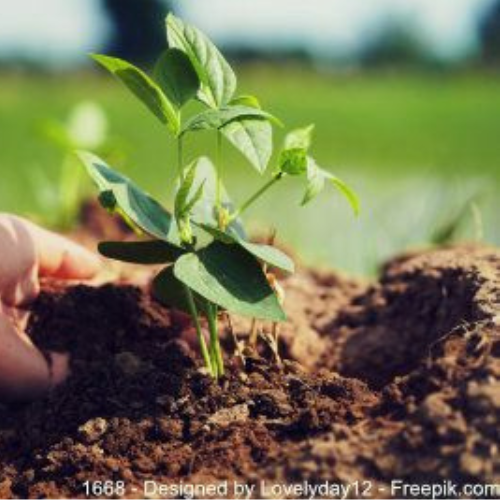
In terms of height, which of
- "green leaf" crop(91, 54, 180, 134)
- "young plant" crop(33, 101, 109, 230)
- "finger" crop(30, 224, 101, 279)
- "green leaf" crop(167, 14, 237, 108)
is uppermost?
"young plant" crop(33, 101, 109, 230)

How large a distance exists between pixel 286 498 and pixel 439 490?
0.17 m

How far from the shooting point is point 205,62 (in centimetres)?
125

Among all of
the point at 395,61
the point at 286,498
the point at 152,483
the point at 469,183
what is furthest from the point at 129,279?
the point at 395,61

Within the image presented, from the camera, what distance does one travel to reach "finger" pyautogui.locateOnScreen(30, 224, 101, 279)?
5.29 feet

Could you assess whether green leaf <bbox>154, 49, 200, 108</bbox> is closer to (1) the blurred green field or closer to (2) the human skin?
(2) the human skin

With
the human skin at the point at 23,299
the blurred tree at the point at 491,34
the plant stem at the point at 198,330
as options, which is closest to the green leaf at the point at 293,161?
the plant stem at the point at 198,330

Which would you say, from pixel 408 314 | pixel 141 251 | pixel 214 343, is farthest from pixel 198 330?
pixel 408 314

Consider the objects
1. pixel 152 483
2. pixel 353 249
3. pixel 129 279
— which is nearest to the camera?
pixel 152 483

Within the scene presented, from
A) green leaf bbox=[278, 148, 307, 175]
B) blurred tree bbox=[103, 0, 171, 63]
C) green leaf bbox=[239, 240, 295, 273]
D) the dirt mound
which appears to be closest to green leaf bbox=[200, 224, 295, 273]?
green leaf bbox=[239, 240, 295, 273]

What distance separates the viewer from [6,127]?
8.12m

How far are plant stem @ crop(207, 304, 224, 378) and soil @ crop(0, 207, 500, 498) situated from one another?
0.02m

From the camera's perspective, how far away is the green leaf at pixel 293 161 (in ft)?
4.05

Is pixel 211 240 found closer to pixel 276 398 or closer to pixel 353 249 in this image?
pixel 276 398

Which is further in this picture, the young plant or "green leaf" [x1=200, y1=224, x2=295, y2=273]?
the young plant
